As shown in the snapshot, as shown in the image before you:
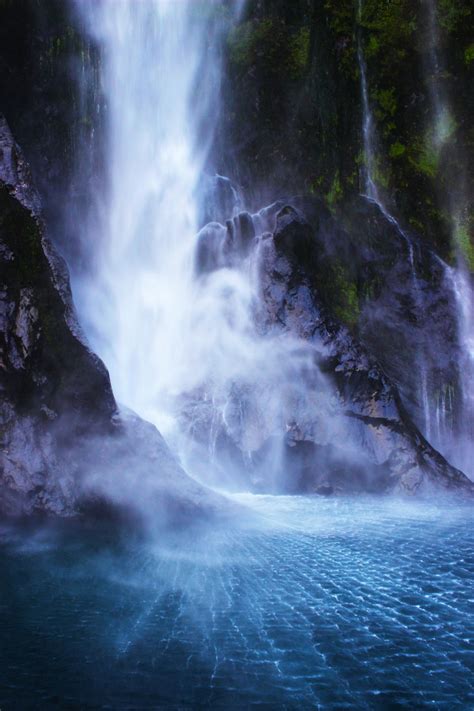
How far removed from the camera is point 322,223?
21953 mm

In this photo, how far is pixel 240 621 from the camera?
627 cm

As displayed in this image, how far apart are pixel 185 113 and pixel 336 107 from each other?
6868 mm

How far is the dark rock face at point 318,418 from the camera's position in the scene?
1719cm

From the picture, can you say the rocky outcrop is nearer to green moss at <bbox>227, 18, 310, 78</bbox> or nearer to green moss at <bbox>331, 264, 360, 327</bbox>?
green moss at <bbox>331, 264, 360, 327</bbox>

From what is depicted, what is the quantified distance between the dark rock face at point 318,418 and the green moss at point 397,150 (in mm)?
5369

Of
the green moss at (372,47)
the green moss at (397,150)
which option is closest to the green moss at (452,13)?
the green moss at (372,47)

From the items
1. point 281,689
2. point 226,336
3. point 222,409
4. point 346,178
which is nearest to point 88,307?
point 226,336

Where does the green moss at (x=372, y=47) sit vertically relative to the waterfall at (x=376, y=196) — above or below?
above

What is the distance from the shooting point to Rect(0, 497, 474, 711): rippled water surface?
4672mm

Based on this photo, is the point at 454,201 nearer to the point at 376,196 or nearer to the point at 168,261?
the point at 376,196

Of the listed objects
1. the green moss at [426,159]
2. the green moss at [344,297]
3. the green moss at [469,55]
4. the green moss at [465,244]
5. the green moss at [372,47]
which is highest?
the green moss at [372,47]

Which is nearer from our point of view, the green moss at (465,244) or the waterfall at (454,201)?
the waterfall at (454,201)

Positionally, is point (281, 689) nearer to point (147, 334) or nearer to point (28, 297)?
point (28, 297)

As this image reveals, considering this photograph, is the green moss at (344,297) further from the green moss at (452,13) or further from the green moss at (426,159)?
the green moss at (452,13)
